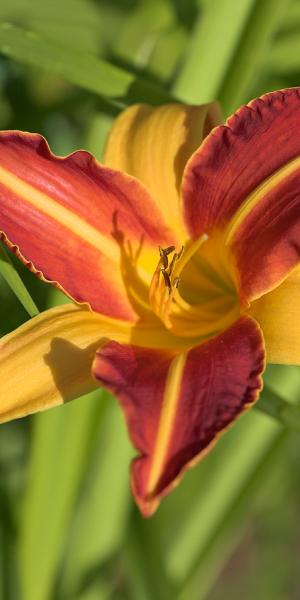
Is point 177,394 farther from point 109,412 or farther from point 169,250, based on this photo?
point 109,412

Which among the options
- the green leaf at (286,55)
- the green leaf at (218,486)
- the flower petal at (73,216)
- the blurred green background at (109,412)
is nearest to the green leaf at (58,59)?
the blurred green background at (109,412)

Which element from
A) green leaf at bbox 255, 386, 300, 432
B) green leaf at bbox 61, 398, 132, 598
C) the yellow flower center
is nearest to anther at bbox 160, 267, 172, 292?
the yellow flower center

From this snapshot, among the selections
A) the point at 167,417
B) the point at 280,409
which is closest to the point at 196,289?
the point at 280,409

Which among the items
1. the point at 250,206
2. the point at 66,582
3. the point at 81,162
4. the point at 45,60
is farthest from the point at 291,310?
the point at 66,582

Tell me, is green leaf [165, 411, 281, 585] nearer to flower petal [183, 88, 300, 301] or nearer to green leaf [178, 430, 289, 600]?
green leaf [178, 430, 289, 600]

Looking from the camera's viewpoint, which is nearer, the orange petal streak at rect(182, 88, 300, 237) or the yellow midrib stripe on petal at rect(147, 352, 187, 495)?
the yellow midrib stripe on petal at rect(147, 352, 187, 495)

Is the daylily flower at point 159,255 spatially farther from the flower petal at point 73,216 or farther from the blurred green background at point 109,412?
the blurred green background at point 109,412
